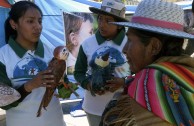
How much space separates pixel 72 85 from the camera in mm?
2121

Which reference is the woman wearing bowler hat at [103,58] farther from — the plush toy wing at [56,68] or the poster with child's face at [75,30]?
the poster with child's face at [75,30]

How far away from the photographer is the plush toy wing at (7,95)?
Result: 1.94 m

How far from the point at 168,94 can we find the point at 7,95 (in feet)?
3.66

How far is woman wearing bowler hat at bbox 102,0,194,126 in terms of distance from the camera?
126cm

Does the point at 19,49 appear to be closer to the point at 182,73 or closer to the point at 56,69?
the point at 56,69

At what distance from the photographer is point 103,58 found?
2426mm

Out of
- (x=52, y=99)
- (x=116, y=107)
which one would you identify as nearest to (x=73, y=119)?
(x=52, y=99)

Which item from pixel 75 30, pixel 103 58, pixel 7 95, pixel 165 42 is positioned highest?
pixel 165 42

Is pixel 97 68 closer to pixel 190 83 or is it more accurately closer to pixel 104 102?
pixel 104 102

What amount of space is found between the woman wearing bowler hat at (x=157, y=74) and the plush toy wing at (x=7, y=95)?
2.56 feet

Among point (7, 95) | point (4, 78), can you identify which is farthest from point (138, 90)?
point (4, 78)

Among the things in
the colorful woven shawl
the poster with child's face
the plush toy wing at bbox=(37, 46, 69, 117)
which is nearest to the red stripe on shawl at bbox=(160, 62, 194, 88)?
the colorful woven shawl

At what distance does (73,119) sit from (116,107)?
12.7ft

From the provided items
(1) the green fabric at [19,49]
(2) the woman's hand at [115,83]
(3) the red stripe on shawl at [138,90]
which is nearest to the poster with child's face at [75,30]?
(2) the woman's hand at [115,83]
